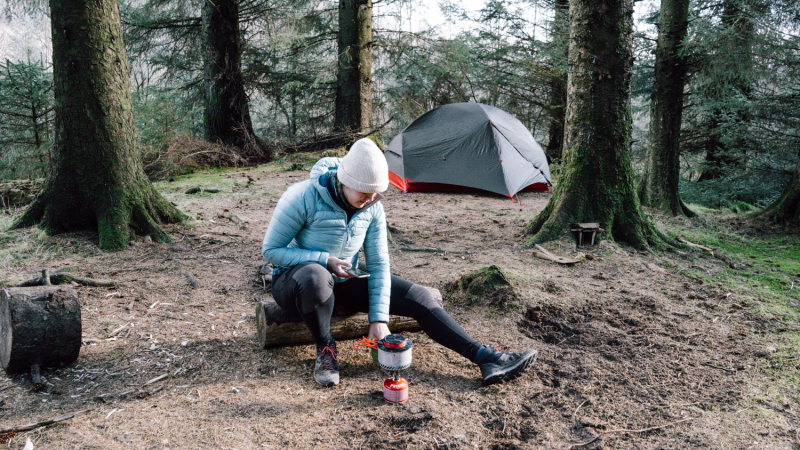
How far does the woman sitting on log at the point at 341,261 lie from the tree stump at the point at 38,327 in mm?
1079

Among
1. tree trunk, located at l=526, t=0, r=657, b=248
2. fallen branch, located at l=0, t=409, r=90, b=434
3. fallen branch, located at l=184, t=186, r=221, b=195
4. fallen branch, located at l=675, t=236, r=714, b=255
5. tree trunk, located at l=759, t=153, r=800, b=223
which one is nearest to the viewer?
fallen branch, located at l=0, t=409, r=90, b=434

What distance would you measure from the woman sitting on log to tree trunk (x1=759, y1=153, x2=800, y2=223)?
599 cm

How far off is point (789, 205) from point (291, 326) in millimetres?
7073

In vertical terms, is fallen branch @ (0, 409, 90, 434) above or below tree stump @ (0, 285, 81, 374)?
below

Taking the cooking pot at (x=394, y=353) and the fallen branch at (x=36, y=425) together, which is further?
the cooking pot at (x=394, y=353)

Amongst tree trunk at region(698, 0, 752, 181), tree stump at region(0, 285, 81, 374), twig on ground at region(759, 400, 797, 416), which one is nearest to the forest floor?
twig on ground at region(759, 400, 797, 416)

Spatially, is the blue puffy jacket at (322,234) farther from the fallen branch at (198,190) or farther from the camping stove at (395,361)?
the fallen branch at (198,190)

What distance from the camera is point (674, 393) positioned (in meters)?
2.37

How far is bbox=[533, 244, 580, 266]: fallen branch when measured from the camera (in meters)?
4.32

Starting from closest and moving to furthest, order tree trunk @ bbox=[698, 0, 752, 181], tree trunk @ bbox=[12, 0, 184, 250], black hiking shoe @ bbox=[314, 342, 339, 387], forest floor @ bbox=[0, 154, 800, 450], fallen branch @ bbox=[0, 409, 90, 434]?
fallen branch @ bbox=[0, 409, 90, 434] < forest floor @ bbox=[0, 154, 800, 450] < black hiking shoe @ bbox=[314, 342, 339, 387] < tree trunk @ bbox=[12, 0, 184, 250] < tree trunk @ bbox=[698, 0, 752, 181]

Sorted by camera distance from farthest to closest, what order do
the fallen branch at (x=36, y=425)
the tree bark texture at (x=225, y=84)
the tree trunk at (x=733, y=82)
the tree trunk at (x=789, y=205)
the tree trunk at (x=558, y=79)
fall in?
the tree trunk at (x=558, y=79), the tree bark texture at (x=225, y=84), the tree trunk at (x=733, y=82), the tree trunk at (x=789, y=205), the fallen branch at (x=36, y=425)

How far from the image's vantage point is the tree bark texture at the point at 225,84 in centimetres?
1012

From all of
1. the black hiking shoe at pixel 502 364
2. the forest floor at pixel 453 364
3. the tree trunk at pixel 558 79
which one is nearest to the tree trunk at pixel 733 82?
the tree trunk at pixel 558 79

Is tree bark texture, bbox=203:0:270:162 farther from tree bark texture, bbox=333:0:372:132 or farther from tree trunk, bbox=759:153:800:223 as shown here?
tree trunk, bbox=759:153:800:223
